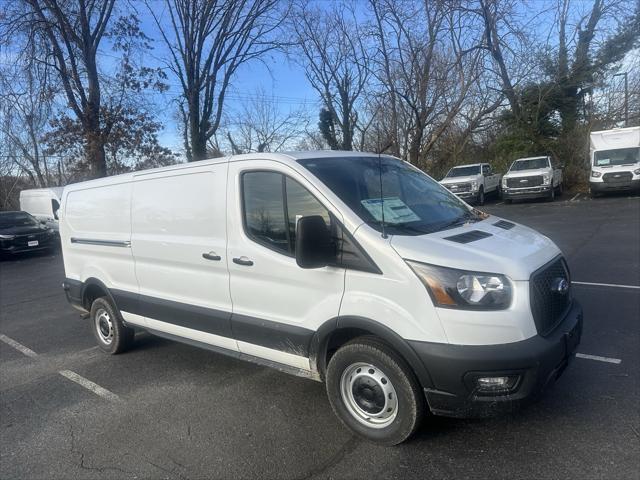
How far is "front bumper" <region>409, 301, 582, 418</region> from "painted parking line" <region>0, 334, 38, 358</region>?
505 centimetres

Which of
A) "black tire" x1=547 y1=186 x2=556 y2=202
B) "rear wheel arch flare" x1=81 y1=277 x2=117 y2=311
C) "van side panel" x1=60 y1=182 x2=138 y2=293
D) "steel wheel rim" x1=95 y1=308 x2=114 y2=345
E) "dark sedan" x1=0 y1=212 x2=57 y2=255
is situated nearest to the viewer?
"van side panel" x1=60 y1=182 x2=138 y2=293

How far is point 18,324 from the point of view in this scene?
763 centimetres

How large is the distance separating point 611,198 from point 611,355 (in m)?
18.4

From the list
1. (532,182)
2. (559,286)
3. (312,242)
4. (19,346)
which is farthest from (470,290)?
(532,182)

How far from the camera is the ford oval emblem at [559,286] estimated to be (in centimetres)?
344

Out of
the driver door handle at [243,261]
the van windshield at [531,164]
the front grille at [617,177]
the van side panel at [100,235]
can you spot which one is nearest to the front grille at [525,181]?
the van windshield at [531,164]

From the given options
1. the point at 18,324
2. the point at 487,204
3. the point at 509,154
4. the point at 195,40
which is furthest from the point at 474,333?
the point at 509,154

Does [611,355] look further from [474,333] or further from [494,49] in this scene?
[494,49]

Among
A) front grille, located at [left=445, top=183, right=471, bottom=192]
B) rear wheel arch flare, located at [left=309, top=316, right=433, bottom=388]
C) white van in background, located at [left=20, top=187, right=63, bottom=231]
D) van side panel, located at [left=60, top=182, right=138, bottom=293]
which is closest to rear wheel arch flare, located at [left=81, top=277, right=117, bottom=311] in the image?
van side panel, located at [left=60, top=182, right=138, bottom=293]

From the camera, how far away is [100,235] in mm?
5605

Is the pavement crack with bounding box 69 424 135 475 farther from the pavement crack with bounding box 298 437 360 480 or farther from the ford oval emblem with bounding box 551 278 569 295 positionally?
the ford oval emblem with bounding box 551 278 569 295

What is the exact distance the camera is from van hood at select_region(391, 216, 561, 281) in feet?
10.2

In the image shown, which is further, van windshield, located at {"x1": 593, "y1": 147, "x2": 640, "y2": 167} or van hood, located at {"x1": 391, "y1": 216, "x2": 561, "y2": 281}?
van windshield, located at {"x1": 593, "y1": 147, "x2": 640, "y2": 167}

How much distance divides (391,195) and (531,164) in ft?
69.1
